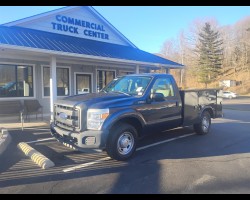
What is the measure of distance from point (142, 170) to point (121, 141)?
2.95 ft

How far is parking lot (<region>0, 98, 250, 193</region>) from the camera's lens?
4.31 metres

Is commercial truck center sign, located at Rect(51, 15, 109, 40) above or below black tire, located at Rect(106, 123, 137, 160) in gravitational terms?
above

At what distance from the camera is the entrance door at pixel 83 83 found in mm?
15148

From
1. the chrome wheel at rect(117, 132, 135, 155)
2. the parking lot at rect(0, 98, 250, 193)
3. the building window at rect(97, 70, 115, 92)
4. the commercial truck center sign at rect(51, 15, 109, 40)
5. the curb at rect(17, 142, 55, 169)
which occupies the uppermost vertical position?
the commercial truck center sign at rect(51, 15, 109, 40)

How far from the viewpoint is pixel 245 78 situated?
178ft

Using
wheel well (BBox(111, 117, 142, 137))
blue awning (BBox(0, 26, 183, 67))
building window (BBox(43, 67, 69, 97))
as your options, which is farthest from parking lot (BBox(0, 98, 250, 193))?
building window (BBox(43, 67, 69, 97))

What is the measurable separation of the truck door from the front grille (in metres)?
1.74

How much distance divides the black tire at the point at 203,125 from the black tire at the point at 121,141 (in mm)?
3296

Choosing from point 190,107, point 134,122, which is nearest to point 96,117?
point 134,122

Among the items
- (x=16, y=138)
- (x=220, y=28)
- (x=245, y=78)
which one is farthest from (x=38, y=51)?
(x=220, y=28)

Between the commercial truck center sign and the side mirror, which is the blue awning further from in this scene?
the side mirror

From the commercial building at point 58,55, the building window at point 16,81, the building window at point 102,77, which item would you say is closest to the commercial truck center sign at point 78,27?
the commercial building at point 58,55

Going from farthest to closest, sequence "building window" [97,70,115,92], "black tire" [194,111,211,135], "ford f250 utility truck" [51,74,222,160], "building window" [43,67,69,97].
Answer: "building window" [97,70,115,92]
"building window" [43,67,69,97]
"black tire" [194,111,211,135]
"ford f250 utility truck" [51,74,222,160]

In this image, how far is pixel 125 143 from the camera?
230 inches
